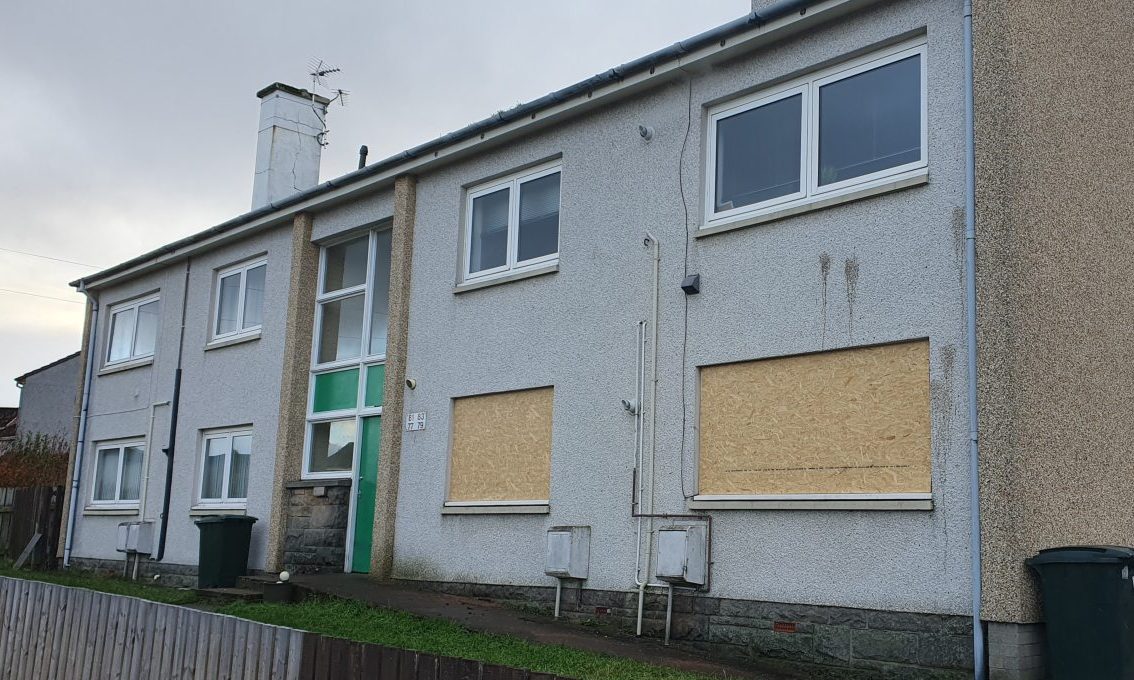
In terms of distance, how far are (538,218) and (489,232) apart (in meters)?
0.87

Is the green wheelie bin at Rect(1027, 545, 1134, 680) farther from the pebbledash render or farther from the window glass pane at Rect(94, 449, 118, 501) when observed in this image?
the window glass pane at Rect(94, 449, 118, 501)

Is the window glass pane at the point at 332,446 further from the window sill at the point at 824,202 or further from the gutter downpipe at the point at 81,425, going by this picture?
the gutter downpipe at the point at 81,425

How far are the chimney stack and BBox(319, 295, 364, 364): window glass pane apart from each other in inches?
161

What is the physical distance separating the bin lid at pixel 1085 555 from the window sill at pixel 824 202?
3.02 m

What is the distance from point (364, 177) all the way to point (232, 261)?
154 inches

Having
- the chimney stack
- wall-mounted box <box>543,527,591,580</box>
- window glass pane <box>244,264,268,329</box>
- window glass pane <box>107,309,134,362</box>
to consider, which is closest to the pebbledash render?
wall-mounted box <box>543,527,591,580</box>

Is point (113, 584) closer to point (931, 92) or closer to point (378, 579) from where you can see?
point (378, 579)

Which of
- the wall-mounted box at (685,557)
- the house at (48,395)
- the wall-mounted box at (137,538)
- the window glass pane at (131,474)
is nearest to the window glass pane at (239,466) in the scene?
the wall-mounted box at (137,538)

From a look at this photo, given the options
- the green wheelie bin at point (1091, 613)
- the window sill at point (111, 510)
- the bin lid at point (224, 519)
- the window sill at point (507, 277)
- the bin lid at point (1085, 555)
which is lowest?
the green wheelie bin at point (1091, 613)

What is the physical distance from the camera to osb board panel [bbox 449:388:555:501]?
1213 centimetres

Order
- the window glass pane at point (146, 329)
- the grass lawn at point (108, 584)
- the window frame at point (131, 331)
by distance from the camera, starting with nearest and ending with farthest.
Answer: the grass lawn at point (108, 584)
the window frame at point (131, 331)
the window glass pane at point (146, 329)

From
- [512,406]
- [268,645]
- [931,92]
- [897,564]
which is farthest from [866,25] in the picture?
[268,645]

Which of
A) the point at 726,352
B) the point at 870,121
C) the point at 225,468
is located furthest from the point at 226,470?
the point at 870,121

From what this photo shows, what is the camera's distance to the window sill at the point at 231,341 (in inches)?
659
